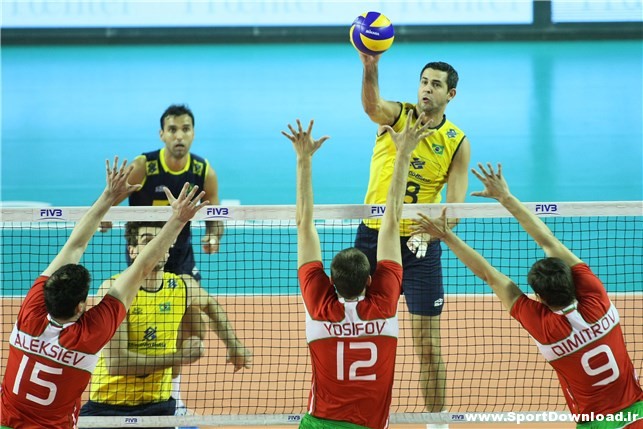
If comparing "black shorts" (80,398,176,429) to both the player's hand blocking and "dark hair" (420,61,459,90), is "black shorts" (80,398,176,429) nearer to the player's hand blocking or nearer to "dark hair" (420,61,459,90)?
the player's hand blocking

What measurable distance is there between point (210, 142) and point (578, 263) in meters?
12.9

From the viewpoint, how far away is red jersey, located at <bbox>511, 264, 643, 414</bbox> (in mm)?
5586

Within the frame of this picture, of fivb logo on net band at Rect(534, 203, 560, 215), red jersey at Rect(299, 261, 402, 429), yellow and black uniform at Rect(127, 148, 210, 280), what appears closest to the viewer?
red jersey at Rect(299, 261, 402, 429)

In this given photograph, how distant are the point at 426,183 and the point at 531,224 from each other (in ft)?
6.57

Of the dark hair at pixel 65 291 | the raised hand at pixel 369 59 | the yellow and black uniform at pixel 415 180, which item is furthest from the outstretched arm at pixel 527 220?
the dark hair at pixel 65 291

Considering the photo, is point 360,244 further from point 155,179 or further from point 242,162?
point 242,162

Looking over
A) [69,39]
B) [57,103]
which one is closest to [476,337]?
[57,103]

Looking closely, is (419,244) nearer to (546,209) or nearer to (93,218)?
(546,209)

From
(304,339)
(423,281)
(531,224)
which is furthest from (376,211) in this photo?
(304,339)

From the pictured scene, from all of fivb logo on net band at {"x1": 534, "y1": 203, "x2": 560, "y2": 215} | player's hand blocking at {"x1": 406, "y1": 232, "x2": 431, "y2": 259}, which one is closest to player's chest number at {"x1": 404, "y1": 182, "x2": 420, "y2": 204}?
player's hand blocking at {"x1": 406, "y1": 232, "x2": 431, "y2": 259}

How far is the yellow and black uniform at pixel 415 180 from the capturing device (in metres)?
7.80

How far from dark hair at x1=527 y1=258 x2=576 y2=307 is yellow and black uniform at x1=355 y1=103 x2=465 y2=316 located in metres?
2.13

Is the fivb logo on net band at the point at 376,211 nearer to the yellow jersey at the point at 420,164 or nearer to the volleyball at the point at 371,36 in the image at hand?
the yellow jersey at the point at 420,164

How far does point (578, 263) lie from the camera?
235 inches
